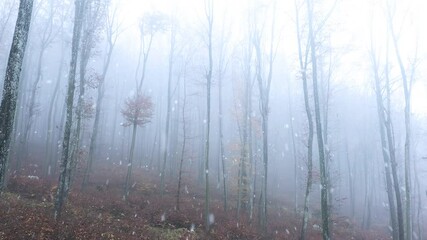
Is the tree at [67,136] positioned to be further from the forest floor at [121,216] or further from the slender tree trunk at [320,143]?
the slender tree trunk at [320,143]

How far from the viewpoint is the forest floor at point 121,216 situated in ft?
35.0

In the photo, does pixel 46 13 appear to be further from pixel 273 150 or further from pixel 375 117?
pixel 375 117

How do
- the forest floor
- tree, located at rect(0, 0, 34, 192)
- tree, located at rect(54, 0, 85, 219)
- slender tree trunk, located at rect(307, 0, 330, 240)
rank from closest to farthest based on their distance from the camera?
tree, located at rect(0, 0, 34, 192) < the forest floor < slender tree trunk, located at rect(307, 0, 330, 240) < tree, located at rect(54, 0, 85, 219)

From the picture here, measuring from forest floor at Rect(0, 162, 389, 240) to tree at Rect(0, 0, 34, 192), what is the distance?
10.4 feet

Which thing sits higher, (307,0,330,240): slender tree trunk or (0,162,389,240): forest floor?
(307,0,330,240): slender tree trunk

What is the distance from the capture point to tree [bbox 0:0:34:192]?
7410mm

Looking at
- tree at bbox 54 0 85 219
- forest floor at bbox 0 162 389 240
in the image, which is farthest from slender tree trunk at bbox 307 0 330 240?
tree at bbox 54 0 85 219

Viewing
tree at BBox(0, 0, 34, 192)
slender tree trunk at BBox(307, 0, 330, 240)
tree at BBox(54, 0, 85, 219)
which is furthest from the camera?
tree at BBox(54, 0, 85, 219)

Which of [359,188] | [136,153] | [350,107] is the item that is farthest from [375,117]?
[136,153]

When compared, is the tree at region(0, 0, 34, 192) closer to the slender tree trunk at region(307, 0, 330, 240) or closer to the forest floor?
the forest floor

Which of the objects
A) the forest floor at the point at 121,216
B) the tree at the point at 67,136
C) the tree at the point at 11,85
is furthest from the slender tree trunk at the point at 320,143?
the tree at the point at 11,85

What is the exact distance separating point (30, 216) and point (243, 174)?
531 inches

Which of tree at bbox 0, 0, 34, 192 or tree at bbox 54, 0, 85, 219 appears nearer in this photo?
tree at bbox 0, 0, 34, 192

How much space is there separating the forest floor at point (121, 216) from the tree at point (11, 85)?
316 cm
